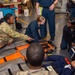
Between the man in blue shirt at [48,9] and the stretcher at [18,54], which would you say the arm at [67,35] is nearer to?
the stretcher at [18,54]

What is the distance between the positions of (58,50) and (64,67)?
124 cm

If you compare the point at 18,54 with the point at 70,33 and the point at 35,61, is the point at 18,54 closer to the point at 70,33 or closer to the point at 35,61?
the point at 70,33

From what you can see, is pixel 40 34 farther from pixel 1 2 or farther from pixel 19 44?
pixel 1 2

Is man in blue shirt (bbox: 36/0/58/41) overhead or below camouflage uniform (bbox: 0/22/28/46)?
overhead

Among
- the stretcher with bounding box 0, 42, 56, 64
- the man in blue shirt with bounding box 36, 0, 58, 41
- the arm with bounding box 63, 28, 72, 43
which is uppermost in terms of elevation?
the man in blue shirt with bounding box 36, 0, 58, 41

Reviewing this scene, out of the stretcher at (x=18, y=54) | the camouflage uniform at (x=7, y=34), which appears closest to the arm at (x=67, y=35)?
the stretcher at (x=18, y=54)

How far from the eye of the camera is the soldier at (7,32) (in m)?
3.29

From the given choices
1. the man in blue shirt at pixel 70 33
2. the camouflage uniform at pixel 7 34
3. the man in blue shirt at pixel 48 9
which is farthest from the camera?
the man in blue shirt at pixel 48 9

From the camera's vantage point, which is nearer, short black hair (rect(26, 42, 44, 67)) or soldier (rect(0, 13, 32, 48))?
short black hair (rect(26, 42, 44, 67))

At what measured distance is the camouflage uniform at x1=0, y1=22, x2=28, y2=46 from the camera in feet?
10.8

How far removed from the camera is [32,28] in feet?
12.2

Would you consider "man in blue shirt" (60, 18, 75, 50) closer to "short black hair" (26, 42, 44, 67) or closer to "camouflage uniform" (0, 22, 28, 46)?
"camouflage uniform" (0, 22, 28, 46)

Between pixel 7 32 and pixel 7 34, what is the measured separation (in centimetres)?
13

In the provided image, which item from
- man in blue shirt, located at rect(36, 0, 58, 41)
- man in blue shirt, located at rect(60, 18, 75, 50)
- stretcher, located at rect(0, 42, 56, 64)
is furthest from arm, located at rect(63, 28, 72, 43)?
man in blue shirt, located at rect(36, 0, 58, 41)
